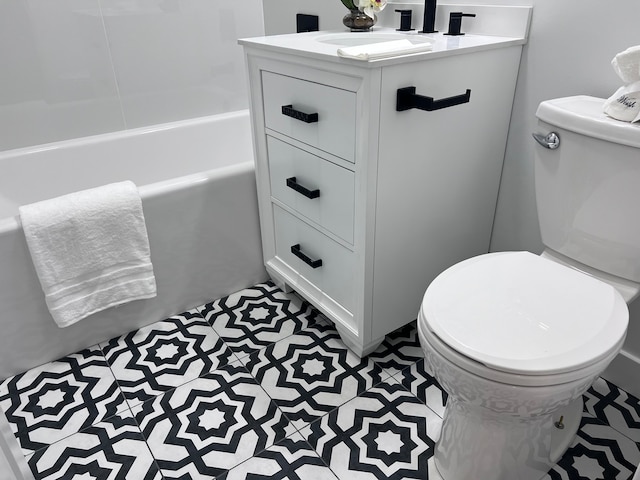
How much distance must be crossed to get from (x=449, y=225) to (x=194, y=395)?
0.90 metres

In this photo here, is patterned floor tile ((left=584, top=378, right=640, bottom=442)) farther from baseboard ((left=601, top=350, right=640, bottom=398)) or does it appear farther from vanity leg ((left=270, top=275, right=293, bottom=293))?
vanity leg ((left=270, top=275, right=293, bottom=293))

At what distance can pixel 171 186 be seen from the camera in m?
1.53

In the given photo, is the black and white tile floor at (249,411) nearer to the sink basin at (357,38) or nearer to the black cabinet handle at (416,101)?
the black cabinet handle at (416,101)

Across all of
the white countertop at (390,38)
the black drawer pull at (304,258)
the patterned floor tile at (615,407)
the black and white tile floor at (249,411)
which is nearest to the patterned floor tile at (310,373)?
the black and white tile floor at (249,411)

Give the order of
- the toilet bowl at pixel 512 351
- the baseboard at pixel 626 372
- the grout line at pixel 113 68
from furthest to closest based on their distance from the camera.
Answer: the grout line at pixel 113 68
the baseboard at pixel 626 372
the toilet bowl at pixel 512 351

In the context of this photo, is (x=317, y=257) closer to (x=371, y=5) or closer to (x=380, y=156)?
(x=380, y=156)

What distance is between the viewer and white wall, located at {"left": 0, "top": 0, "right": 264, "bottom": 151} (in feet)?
5.96

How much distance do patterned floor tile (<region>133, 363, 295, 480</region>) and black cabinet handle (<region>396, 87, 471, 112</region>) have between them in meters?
0.87

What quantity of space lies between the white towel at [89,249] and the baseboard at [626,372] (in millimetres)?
1419

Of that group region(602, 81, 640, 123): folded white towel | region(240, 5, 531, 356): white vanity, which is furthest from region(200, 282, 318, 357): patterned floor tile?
region(602, 81, 640, 123): folded white towel

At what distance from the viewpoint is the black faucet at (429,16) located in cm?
142

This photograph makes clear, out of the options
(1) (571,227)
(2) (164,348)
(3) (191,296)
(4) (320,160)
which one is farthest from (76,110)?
(1) (571,227)

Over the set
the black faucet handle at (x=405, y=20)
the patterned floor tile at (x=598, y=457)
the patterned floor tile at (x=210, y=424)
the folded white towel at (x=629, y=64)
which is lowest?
the patterned floor tile at (x=210, y=424)

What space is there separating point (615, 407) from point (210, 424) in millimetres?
1100
